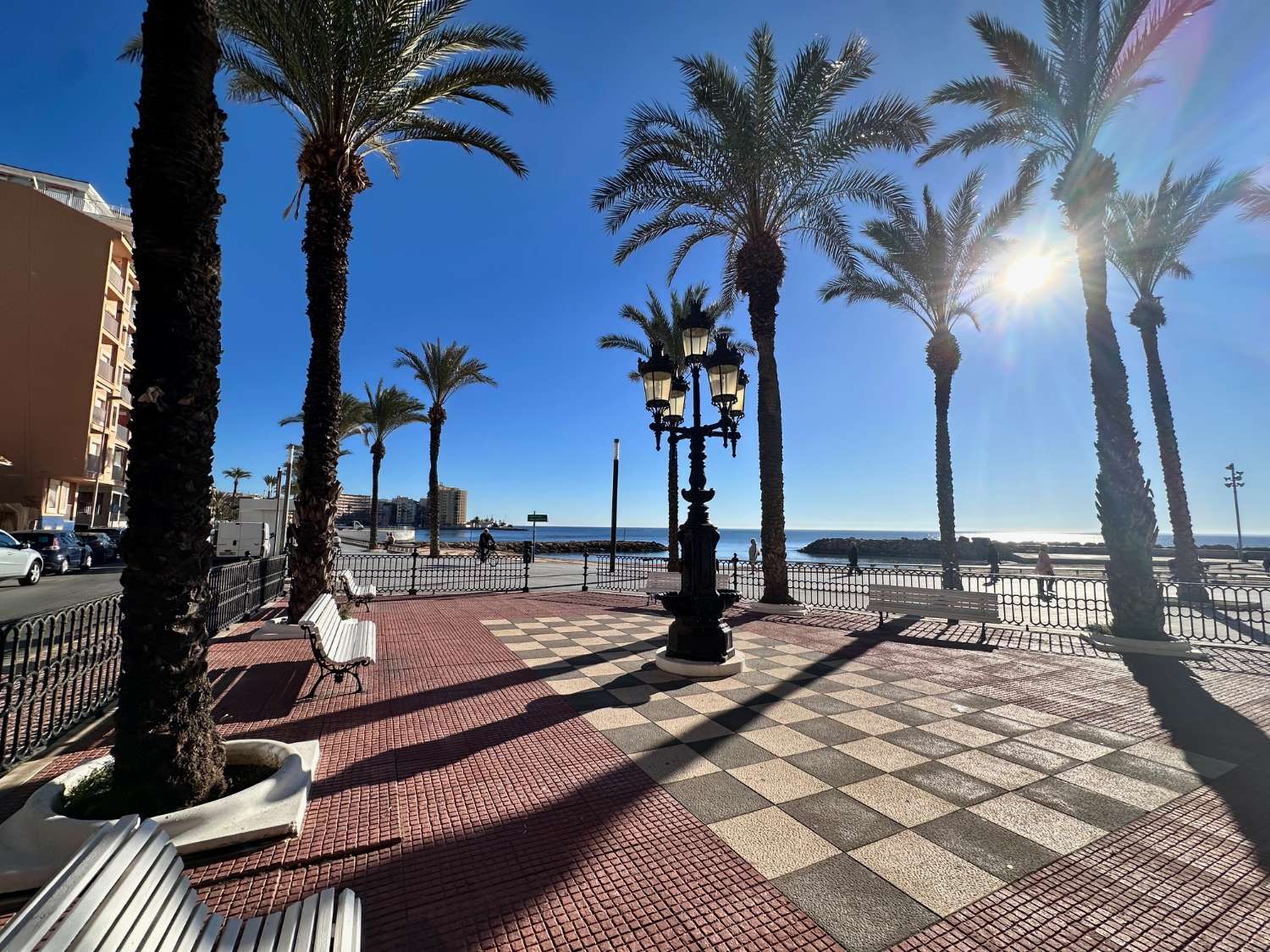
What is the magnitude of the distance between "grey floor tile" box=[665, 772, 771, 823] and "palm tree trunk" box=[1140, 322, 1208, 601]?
21010mm

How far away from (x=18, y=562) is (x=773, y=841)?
71.8ft

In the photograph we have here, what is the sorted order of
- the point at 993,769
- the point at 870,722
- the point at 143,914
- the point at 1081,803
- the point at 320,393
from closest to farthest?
1. the point at 143,914
2. the point at 1081,803
3. the point at 993,769
4. the point at 870,722
5. the point at 320,393

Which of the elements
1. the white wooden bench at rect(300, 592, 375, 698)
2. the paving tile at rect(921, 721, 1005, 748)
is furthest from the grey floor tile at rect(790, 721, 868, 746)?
the white wooden bench at rect(300, 592, 375, 698)

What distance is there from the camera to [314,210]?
Answer: 904 cm

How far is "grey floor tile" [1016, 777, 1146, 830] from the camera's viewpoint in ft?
11.6

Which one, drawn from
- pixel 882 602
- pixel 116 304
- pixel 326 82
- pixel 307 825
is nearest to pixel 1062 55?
pixel 882 602

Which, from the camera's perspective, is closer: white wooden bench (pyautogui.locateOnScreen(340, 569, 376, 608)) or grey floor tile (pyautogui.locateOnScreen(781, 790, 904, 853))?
grey floor tile (pyautogui.locateOnScreen(781, 790, 904, 853))

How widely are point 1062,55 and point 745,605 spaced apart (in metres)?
13.0

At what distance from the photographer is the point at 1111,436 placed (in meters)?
10.3

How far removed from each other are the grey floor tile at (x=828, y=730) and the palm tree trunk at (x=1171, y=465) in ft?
63.2

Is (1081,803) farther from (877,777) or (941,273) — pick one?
(941,273)

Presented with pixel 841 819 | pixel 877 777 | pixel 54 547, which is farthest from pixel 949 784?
pixel 54 547

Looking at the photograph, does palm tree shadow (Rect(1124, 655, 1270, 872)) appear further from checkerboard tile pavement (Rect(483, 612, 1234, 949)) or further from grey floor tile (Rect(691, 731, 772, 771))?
grey floor tile (Rect(691, 731, 772, 771))

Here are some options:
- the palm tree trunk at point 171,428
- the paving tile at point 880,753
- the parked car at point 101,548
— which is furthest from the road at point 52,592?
the paving tile at point 880,753
